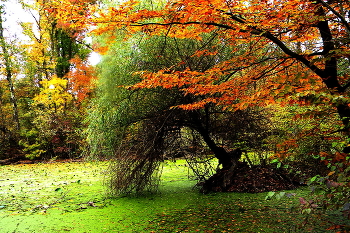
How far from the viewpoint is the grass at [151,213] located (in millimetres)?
3273

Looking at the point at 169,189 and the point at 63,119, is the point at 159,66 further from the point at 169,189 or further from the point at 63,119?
the point at 63,119

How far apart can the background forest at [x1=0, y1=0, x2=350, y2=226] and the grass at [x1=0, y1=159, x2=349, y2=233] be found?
1.65 ft

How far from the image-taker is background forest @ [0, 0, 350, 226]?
272cm

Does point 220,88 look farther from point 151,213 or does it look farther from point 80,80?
point 80,80

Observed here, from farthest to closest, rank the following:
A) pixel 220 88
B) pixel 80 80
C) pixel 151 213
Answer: pixel 80 80
pixel 151 213
pixel 220 88

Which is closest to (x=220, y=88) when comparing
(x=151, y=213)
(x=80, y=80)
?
(x=151, y=213)

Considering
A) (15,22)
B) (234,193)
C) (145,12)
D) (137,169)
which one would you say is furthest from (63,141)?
(145,12)

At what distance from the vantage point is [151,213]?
4.00 m

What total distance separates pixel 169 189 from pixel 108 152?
5.27 feet

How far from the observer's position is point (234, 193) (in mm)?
5191

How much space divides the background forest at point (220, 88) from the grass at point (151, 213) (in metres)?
0.50

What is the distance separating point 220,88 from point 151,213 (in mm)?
2152

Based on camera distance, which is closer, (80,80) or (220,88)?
(220,88)

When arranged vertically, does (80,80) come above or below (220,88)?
above
